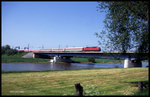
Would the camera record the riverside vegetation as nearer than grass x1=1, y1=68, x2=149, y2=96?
No

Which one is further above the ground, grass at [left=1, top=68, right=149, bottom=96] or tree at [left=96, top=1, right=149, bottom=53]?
tree at [left=96, top=1, right=149, bottom=53]

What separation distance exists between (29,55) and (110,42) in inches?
3359

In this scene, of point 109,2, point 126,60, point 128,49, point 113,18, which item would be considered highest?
point 109,2

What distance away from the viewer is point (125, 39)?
16.0 metres

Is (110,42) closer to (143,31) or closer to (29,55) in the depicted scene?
(143,31)

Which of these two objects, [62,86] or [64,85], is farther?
[64,85]

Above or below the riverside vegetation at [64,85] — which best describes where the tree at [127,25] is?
above

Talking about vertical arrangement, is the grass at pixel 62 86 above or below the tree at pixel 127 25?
below

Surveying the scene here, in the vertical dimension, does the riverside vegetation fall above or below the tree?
below

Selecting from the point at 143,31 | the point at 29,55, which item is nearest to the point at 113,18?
the point at 143,31

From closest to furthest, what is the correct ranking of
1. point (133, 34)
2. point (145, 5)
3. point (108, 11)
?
point (145, 5)
point (133, 34)
point (108, 11)

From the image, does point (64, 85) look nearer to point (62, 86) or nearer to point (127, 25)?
point (62, 86)

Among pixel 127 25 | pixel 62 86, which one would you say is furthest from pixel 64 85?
pixel 127 25

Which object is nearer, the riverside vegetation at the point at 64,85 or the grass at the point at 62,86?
the grass at the point at 62,86
